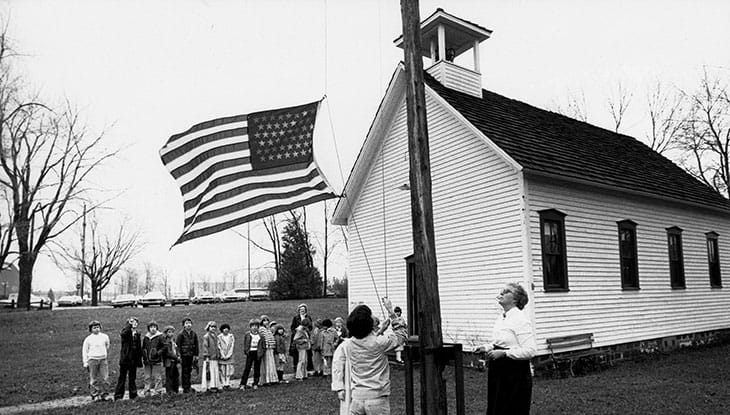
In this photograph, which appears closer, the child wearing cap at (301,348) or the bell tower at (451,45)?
the child wearing cap at (301,348)

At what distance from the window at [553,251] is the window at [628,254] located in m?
2.81

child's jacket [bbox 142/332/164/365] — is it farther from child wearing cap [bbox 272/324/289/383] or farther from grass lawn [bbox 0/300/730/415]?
child wearing cap [bbox 272/324/289/383]

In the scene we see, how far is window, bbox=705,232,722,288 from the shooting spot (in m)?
20.3

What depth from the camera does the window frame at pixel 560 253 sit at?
13.8 meters

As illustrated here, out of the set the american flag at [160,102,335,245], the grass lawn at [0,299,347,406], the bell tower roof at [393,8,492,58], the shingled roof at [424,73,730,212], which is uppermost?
the bell tower roof at [393,8,492,58]

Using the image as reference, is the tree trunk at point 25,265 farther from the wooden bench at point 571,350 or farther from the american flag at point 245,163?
the wooden bench at point 571,350

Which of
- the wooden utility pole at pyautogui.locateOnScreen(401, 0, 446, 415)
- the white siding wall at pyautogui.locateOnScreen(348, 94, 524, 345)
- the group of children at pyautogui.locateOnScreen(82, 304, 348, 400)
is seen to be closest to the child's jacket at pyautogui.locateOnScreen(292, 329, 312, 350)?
the group of children at pyautogui.locateOnScreen(82, 304, 348, 400)

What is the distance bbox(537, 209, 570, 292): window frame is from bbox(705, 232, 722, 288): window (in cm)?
903

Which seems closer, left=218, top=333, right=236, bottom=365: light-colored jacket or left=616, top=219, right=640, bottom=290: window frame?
left=218, top=333, right=236, bottom=365: light-colored jacket

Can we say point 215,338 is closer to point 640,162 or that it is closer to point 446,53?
point 446,53

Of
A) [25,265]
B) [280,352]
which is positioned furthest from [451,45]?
[25,265]

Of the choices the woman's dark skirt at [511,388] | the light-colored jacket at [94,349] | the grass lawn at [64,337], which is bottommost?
the grass lawn at [64,337]

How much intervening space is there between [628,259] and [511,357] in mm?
12500

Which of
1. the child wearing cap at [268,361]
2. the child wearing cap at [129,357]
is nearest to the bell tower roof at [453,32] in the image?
the child wearing cap at [268,361]
